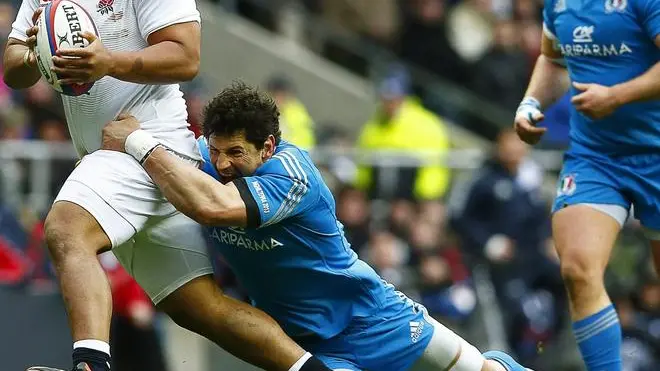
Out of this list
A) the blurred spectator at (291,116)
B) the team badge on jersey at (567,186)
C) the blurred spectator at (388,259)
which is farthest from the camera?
the blurred spectator at (291,116)

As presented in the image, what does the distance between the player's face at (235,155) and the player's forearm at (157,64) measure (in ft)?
1.06

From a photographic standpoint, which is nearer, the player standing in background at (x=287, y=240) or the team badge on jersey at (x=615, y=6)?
the player standing in background at (x=287, y=240)

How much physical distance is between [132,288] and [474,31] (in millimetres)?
7116

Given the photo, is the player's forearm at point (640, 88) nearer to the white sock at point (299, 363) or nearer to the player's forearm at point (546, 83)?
the player's forearm at point (546, 83)

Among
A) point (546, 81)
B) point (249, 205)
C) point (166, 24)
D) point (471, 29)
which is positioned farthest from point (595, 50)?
point (471, 29)

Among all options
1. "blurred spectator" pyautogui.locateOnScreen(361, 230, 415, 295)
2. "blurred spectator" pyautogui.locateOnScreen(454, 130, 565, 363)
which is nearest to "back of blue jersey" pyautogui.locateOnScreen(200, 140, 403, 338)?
"blurred spectator" pyautogui.locateOnScreen(361, 230, 415, 295)

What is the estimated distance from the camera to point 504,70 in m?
16.4

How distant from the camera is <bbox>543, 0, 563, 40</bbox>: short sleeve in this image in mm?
8297

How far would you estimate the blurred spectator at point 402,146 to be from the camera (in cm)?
1355

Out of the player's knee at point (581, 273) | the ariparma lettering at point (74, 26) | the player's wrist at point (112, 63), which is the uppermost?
the ariparma lettering at point (74, 26)

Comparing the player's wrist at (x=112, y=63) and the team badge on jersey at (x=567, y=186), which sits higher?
the player's wrist at (x=112, y=63)

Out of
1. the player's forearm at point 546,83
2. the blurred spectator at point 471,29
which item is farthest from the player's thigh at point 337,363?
the blurred spectator at point 471,29

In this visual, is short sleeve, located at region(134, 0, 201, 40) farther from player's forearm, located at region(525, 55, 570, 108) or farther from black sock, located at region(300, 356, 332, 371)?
player's forearm, located at region(525, 55, 570, 108)

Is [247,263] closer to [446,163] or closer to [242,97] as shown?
[242,97]
